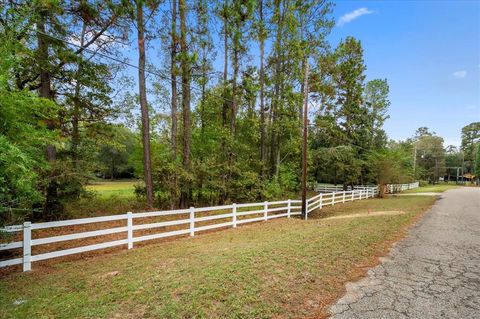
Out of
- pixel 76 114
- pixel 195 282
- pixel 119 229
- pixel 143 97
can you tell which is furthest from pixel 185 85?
pixel 195 282

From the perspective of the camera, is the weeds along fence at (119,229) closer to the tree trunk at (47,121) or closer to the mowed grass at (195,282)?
the mowed grass at (195,282)

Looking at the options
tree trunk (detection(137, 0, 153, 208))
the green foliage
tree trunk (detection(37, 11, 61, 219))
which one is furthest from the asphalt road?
the green foliage

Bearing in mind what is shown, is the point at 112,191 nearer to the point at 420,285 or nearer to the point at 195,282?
the point at 195,282

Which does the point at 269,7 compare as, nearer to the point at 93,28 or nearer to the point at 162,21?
the point at 162,21

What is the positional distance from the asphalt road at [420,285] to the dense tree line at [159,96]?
504 cm

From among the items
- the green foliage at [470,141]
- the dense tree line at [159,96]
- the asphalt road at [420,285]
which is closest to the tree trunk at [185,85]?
the dense tree line at [159,96]

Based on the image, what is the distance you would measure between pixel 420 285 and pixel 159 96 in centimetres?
1827

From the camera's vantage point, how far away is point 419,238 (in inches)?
293

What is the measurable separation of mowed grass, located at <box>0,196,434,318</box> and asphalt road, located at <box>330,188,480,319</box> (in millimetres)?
318

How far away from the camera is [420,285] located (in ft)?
13.4

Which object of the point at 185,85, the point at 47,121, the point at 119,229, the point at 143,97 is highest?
the point at 185,85

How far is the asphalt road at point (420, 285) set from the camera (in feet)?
10.7

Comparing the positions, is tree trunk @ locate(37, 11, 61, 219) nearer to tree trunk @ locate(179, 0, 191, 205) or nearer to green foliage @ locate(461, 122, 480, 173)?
tree trunk @ locate(179, 0, 191, 205)

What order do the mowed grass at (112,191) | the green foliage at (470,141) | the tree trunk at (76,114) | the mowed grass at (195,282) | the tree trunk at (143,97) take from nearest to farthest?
the mowed grass at (195,282) → the tree trunk at (76,114) → the tree trunk at (143,97) → the mowed grass at (112,191) → the green foliage at (470,141)
